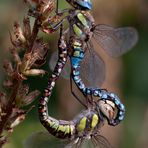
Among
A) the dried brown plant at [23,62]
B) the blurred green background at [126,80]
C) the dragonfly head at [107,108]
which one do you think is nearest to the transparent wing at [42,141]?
the dragonfly head at [107,108]

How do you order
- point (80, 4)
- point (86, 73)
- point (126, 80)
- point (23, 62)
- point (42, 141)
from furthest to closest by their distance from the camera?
point (126, 80) → point (86, 73) → point (42, 141) → point (80, 4) → point (23, 62)

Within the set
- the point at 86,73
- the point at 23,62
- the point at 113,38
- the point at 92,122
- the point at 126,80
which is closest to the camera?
the point at 23,62

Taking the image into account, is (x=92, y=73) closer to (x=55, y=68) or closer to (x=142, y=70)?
(x=55, y=68)

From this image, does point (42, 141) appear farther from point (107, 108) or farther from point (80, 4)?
point (80, 4)

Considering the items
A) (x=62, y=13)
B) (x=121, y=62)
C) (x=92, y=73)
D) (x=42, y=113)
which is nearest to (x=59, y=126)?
(x=42, y=113)

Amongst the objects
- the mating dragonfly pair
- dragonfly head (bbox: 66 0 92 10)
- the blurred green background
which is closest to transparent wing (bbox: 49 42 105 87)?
the mating dragonfly pair

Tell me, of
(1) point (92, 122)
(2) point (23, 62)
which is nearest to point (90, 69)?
(1) point (92, 122)
